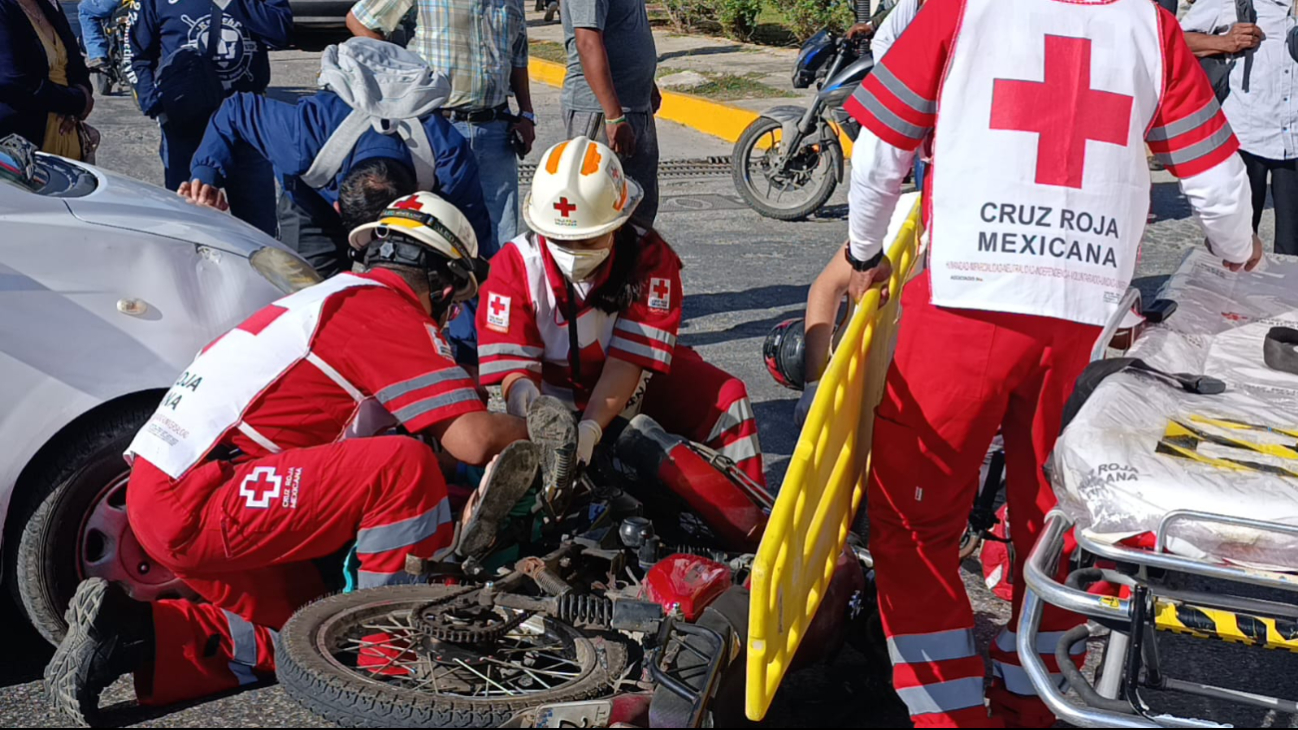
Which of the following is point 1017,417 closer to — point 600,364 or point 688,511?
point 688,511

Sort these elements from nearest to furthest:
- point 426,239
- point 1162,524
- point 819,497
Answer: point 1162,524 < point 819,497 < point 426,239

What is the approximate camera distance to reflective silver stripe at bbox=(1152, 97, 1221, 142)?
3051 millimetres

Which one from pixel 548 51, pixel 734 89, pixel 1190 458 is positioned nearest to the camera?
pixel 1190 458

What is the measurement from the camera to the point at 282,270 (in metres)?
4.08

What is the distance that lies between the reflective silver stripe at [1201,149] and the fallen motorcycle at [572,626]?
1.26 meters

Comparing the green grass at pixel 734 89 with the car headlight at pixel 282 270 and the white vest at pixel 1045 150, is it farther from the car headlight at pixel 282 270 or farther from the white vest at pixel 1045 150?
the white vest at pixel 1045 150

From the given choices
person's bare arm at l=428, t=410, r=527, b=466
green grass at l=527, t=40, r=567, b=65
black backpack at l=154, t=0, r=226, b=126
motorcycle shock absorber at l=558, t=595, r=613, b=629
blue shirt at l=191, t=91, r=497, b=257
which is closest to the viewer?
motorcycle shock absorber at l=558, t=595, r=613, b=629

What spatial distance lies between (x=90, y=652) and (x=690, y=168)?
26.2ft

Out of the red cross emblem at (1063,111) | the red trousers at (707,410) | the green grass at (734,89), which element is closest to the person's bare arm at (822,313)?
the red trousers at (707,410)

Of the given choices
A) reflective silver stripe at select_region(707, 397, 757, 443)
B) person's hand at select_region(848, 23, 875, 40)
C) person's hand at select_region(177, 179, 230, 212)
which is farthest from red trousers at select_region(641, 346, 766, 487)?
person's hand at select_region(848, 23, 875, 40)

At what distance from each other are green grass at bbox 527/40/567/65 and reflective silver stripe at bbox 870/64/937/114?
12.7 meters

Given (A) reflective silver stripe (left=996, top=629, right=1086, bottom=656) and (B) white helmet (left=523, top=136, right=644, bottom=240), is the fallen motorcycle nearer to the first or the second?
(A) reflective silver stripe (left=996, top=629, right=1086, bottom=656)

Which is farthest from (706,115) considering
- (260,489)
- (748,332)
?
(260,489)

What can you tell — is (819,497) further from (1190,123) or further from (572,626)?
(1190,123)
